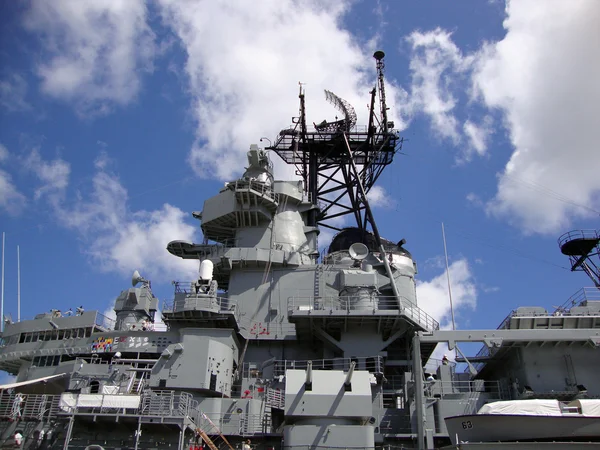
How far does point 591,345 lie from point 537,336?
8.86 feet

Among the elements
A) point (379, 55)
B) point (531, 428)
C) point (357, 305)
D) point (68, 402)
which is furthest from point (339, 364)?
point (379, 55)

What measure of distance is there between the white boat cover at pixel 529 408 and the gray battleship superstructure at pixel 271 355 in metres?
2.78

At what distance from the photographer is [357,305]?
24.9 meters

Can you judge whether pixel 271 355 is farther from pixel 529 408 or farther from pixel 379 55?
pixel 379 55

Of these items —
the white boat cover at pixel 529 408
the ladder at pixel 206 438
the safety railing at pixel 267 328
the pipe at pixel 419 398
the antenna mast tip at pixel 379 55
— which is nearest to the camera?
the white boat cover at pixel 529 408

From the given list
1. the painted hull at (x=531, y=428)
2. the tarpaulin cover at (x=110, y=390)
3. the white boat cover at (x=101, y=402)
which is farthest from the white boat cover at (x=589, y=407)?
the tarpaulin cover at (x=110, y=390)

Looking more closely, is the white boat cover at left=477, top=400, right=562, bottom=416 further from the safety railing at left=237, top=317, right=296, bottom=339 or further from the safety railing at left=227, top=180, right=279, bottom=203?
the safety railing at left=227, top=180, right=279, bottom=203

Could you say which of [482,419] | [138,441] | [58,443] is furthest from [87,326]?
[482,419]

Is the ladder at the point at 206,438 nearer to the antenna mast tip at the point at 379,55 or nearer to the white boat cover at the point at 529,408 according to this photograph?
the white boat cover at the point at 529,408

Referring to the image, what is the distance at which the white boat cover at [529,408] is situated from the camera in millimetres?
16547

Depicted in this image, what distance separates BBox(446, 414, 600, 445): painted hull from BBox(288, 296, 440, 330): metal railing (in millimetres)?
7835

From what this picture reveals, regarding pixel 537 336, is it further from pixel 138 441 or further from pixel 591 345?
pixel 138 441

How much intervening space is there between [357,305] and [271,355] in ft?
16.8

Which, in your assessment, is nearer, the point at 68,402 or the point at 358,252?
the point at 68,402
